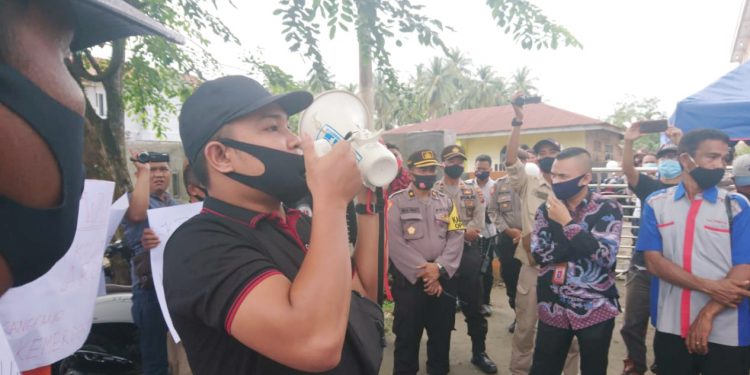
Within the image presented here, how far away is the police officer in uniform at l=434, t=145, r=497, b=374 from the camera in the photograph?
181 inches

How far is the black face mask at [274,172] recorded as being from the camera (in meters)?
1.37

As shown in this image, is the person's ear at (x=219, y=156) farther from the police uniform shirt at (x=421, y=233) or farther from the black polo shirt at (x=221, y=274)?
the police uniform shirt at (x=421, y=233)

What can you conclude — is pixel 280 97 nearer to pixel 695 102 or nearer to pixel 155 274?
pixel 155 274

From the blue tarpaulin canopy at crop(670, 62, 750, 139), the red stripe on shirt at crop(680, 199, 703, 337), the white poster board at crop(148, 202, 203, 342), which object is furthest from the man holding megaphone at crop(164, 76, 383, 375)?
the blue tarpaulin canopy at crop(670, 62, 750, 139)

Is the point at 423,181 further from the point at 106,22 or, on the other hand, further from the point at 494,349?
the point at 106,22

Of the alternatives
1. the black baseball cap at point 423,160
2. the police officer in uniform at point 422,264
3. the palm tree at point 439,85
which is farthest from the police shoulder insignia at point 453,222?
the palm tree at point 439,85

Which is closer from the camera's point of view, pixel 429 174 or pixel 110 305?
pixel 110 305

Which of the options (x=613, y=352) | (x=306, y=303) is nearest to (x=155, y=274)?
(x=306, y=303)

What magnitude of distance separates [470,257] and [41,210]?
14.3 ft

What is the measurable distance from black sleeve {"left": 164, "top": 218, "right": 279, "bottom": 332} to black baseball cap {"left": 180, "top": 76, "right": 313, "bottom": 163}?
0.28 meters

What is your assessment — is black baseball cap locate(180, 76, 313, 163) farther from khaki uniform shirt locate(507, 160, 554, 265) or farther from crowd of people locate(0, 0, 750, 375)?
khaki uniform shirt locate(507, 160, 554, 265)

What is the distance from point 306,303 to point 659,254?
115 inches

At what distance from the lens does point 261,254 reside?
1241mm

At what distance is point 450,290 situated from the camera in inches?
168
